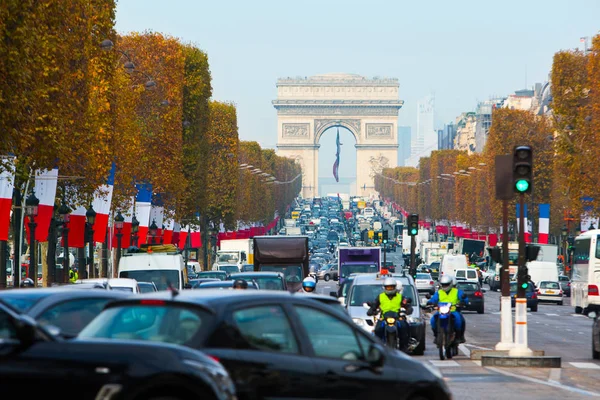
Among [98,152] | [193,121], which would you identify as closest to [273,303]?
[98,152]

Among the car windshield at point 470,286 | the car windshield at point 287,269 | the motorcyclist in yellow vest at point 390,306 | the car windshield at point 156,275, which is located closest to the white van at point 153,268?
the car windshield at point 156,275

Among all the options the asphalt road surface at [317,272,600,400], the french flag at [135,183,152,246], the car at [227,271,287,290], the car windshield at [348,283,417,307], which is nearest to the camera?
the asphalt road surface at [317,272,600,400]

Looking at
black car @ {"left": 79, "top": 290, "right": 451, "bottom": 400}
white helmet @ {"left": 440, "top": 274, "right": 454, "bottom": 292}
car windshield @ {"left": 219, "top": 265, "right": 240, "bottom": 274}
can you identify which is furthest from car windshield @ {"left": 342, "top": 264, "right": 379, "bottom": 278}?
black car @ {"left": 79, "top": 290, "right": 451, "bottom": 400}

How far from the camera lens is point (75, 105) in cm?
3441

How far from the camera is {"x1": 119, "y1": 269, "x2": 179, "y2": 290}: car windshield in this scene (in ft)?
115

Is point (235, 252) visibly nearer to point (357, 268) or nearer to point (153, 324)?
point (357, 268)

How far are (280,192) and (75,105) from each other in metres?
133

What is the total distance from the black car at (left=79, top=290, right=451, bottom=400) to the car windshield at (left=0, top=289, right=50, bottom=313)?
9.35 ft

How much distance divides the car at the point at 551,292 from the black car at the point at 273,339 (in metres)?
53.8

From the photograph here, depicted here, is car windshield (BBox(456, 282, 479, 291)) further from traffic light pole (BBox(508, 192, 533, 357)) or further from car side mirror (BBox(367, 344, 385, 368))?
car side mirror (BBox(367, 344, 385, 368))

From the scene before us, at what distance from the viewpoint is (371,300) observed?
27.4 metres

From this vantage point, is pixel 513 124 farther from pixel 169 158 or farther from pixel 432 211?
pixel 432 211

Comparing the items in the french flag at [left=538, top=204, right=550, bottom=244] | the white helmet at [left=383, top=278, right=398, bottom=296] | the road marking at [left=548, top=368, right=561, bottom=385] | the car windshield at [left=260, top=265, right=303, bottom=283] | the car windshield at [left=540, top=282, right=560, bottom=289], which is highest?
the french flag at [left=538, top=204, right=550, bottom=244]

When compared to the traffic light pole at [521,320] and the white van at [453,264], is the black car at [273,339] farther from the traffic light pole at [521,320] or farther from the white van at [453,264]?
the white van at [453,264]
